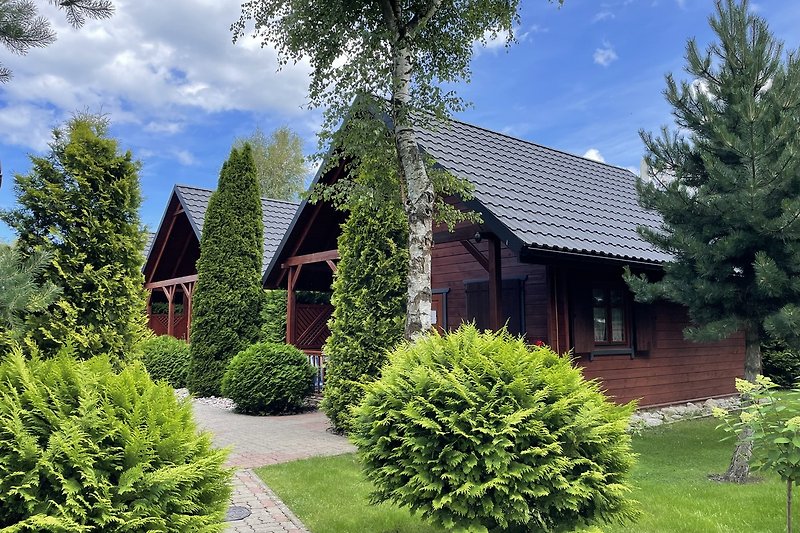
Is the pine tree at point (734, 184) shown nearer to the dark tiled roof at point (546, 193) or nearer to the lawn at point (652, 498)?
the lawn at point (652, 498)

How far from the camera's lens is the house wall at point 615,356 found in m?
8.46

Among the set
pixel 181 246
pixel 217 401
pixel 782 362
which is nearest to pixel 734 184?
pixel 782 362

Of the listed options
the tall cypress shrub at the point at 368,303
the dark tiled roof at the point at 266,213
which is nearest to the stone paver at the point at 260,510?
the tall cypress shrub at the point at 368,303

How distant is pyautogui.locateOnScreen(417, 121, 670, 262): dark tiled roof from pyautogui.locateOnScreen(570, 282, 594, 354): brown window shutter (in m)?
0.82

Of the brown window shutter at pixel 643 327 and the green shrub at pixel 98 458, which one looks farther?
the brown window shutter at pixel 643 327

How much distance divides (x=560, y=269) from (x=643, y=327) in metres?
2.17

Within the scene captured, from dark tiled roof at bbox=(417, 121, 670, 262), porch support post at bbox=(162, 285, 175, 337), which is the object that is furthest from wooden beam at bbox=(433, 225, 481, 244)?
porch support post at bbox=(162, 285, 175, 337)

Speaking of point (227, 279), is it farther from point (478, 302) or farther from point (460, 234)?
point (460, 234)

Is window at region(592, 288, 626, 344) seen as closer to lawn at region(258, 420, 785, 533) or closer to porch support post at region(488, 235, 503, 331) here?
porch support post at region(488, 235, 503, 331)

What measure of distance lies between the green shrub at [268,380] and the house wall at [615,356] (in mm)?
2799

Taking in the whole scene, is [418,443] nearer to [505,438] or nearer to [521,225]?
[505,438]

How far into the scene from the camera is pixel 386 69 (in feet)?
19.8

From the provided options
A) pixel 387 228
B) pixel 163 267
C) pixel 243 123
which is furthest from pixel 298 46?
pixel 243 123

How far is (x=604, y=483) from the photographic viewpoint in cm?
356
